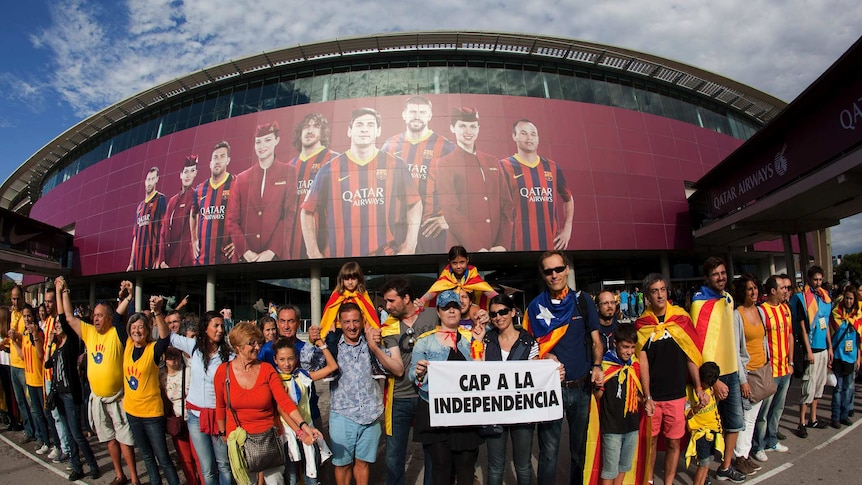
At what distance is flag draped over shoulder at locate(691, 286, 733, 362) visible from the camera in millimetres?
4141

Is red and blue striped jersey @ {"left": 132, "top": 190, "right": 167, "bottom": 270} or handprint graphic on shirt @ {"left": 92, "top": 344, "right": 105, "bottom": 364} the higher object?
red and blue striped jersey @ {"left": 132, "top": 190, "right": 167, "bottom": 270}

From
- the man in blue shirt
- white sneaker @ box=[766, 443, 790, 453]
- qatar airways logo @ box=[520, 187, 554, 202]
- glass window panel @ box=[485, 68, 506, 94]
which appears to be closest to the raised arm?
white sneaker @ box=[766, 443, 790, 453]

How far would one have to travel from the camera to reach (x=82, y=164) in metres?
33.0

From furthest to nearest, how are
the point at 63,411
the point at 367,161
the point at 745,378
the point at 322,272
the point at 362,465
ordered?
the point at 322,272 < the point at 367,161 < the point at 63,411 < the point at 745,378 < the point at 362,465

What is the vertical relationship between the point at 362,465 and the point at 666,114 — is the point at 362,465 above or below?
below

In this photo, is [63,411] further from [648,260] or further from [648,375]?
[648,260]

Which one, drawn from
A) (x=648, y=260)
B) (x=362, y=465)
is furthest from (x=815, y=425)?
(x=648, y=260)

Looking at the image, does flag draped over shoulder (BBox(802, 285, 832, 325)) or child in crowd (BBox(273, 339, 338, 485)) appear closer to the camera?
child in crowd (BBox(273, 339, 338, 485))

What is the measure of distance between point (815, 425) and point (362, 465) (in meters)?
6.09

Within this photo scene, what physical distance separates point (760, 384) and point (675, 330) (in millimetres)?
1739

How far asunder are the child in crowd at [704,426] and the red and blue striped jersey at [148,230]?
90.9 feet

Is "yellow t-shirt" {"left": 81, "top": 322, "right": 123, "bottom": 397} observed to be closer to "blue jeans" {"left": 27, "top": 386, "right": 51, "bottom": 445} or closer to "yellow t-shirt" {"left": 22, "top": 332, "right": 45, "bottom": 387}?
"yellow t-shirt" {"left": 22, "top": 332, "right": 45, "bottom": 387}

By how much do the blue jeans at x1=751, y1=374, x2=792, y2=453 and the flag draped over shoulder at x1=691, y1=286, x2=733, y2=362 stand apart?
136 cm

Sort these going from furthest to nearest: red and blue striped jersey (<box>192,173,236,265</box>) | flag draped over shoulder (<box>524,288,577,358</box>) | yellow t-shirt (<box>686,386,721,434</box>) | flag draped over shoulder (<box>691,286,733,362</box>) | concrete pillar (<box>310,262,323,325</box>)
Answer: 1. concrete pillar (<box>310,262,323,325</box>)
2. red and blue striped jersey (<box>192,173,236,265</box>)
3. flag draped over shoulder (<box>691,286,733,362</box>)
4. yellow t-shirt (<box>686,386,721,434</box>)
5. flag draped over shoulder (<box>524,288,577,358</box>)
